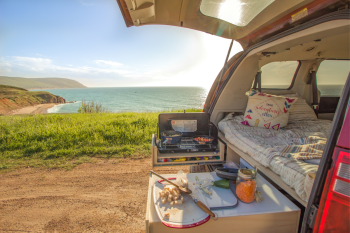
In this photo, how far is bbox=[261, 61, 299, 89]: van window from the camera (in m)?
3.31

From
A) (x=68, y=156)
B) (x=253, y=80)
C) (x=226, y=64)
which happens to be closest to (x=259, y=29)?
(x=226, y=64)

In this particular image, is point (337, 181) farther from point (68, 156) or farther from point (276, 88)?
point (68, 156)

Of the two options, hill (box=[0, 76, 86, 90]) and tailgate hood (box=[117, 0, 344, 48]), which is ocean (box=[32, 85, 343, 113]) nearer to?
tailgate hood (box=[117, 0, 344, 48])

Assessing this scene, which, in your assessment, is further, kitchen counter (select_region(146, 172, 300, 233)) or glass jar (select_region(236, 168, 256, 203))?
glass jar (select_region(236, 168, 256, 203))

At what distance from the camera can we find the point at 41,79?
112m

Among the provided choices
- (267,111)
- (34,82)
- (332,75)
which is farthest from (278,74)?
(34,82)

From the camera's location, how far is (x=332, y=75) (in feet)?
11.5

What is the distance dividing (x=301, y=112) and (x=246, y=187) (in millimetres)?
2733

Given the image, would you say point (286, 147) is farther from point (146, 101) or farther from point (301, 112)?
point (146, 101)

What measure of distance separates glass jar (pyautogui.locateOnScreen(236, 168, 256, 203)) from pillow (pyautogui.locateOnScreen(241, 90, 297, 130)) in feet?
5.30

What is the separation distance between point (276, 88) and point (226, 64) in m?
1.50

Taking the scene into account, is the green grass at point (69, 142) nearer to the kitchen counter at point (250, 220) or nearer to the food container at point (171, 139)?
the food container at point (171, 139)

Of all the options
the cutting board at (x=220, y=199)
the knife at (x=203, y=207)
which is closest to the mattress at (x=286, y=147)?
the cutting board at (x=220, y=199)

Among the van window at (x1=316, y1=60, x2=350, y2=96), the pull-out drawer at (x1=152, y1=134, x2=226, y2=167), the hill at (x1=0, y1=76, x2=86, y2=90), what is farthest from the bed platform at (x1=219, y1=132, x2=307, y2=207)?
the hill at (x1=0, y1=76, x2=86, y2=90)
